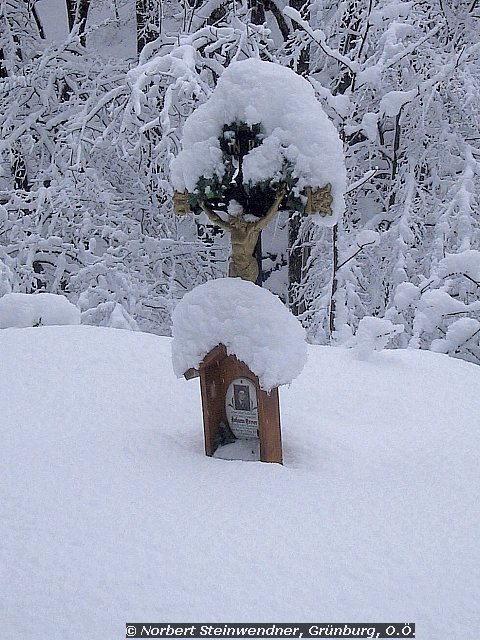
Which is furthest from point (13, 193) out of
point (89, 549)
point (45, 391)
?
point (89, 549)

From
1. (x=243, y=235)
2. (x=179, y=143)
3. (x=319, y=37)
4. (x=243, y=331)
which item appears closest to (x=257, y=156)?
(x=243, y=235)

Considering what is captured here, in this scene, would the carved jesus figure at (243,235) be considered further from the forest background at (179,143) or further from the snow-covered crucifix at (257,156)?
the forest background at (179,143)

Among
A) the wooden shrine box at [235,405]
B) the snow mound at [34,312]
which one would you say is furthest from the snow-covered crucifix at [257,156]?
the snow mound at [34,312]

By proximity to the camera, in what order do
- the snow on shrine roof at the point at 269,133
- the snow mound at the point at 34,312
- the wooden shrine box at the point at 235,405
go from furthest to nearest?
1. the snow mound at the point at 34,312
2. the wooden shrine box at the point at 235,405
3. the snow on shrine roof at the point at 269,133

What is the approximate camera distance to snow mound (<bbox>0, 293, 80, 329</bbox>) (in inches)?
131

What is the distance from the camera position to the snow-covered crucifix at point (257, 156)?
5.94 ft

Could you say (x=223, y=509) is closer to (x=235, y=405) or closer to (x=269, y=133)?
(x=235, y=405)

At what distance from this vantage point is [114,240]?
6176 millimetres

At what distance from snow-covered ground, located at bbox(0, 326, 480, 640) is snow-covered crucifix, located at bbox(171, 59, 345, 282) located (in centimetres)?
66
